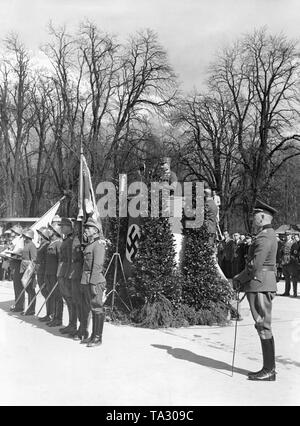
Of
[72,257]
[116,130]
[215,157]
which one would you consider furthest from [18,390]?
[215,157]

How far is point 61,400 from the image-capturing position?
4801 mm

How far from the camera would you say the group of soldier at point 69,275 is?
7.69 metres

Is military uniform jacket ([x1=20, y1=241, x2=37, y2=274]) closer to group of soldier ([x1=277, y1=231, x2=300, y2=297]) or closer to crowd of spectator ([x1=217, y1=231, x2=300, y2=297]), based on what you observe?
crowd of spectator ([x1=217, y1=231, x2=300, y2=297])

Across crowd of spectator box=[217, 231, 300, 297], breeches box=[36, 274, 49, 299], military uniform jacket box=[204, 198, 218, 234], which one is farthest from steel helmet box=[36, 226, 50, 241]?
crowd of spectator box=[217, 231, 300, 297]

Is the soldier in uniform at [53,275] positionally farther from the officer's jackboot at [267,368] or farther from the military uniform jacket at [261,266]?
the officer's jackboot at [267,368]

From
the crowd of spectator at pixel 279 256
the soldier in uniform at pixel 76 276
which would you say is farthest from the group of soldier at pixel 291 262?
the soldier in uniform at pixel 76 276

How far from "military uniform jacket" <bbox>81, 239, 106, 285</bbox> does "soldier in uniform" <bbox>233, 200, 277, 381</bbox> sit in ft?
7.61

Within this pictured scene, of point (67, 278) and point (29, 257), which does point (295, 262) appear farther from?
point (67, 278)

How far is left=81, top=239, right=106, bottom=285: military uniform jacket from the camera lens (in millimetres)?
7664

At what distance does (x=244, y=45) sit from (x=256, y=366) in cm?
830

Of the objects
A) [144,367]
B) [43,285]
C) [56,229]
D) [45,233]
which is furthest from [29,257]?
[144,367]

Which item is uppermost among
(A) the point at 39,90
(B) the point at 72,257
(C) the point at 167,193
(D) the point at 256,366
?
(A) the point at 39,90

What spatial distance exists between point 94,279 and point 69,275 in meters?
1.09

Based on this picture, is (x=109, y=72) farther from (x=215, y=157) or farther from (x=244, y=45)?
(x=215, y=157)
